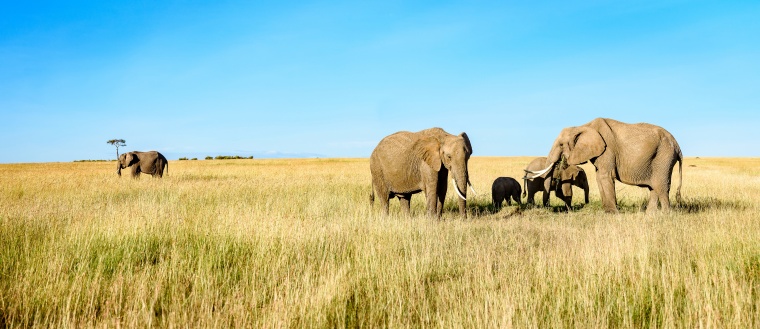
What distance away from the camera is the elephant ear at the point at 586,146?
9641 mm

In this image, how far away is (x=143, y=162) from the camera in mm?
22359

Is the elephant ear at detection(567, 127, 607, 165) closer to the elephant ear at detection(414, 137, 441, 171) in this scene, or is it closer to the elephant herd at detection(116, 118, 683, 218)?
the elephant herd at detection(116, 118, 683, 218)

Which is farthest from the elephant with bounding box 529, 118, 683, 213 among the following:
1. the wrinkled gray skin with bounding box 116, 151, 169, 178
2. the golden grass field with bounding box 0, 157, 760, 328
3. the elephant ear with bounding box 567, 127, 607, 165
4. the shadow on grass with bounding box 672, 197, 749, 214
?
the wrinkled gray skin with bounding box 116, 151, 169, 178

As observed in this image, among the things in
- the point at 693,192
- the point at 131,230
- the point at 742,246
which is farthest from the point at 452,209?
the point at 693,192

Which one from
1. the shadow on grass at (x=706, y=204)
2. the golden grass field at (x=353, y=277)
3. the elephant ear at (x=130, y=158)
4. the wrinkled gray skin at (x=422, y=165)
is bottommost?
the shadow on grass at (x=706, y=204)

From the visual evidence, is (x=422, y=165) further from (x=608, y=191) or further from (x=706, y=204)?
(x=706, y=204)

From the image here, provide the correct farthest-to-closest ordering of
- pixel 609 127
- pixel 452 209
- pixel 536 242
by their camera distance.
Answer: pixel 452 209, pixel 609 127, pixel 536 242

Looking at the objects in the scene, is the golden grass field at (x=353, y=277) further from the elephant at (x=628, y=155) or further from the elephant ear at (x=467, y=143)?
the elephant at (x=628, y=155)

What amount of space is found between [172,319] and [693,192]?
16.9 m

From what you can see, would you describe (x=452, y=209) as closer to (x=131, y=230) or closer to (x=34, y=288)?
(x=131, y=230)

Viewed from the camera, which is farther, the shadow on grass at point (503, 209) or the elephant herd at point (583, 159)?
the shadow on grass at point (503, 209)

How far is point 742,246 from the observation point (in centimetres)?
570

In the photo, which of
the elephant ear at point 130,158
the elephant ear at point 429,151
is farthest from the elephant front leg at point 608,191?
the elephant ear at point 130,158

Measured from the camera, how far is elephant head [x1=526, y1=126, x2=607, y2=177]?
380 inches
